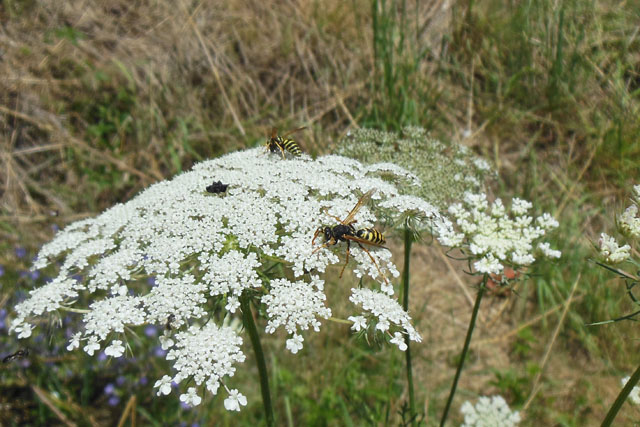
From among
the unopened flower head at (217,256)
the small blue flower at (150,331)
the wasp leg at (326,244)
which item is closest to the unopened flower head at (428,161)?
the unopened flower head at (217,256)

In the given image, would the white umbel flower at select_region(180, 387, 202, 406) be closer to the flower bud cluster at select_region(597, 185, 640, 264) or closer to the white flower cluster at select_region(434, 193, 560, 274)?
the white flower cluster at select_region(434, 193, 560, 274)

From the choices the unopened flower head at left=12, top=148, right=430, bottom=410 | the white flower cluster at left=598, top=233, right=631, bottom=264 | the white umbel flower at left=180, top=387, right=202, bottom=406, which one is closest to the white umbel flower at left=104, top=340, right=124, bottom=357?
the unopened flower head at left=12, top=148, right=430, bottom=410

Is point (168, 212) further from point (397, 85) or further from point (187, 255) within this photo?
point (397, 85)

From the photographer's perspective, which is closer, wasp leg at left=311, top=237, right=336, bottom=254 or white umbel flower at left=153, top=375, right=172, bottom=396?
white umbel flower at left=153, top=375, right=172, bottom=396

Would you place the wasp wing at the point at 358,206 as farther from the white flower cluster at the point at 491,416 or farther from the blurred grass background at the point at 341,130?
the white flower cluster at the point at 491,416

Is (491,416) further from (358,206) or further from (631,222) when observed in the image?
(358,206)

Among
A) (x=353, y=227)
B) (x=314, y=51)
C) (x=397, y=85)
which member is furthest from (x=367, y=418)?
(x=314, y=51)
